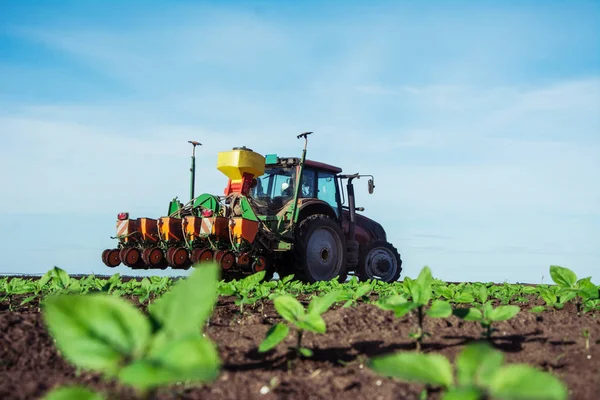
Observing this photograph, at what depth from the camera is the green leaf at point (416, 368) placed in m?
1.19

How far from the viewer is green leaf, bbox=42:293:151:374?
1176 millimetres

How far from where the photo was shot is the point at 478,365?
120cm

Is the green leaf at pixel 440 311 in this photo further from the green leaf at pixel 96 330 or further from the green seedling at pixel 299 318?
the green leaf at pixel 96 330

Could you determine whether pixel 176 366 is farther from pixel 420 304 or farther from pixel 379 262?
pixel 379 262

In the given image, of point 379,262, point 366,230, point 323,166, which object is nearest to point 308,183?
point 323,166

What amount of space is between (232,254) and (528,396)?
699cm

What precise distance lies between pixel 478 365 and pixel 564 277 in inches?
86.6

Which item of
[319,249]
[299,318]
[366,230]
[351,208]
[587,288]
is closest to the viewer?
[299,318]

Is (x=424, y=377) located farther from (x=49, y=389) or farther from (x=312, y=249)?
(x=312, y=249)

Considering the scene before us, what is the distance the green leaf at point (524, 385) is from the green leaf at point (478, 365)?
0.11ft

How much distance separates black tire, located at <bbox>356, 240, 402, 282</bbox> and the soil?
706 centimetres

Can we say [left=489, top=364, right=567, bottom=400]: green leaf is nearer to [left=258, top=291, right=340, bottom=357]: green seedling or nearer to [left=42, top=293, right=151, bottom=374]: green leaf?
[left=42, top=293, right=151, bottom=374]: green leaf

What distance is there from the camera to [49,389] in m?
1.71

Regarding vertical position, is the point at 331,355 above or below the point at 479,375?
below
